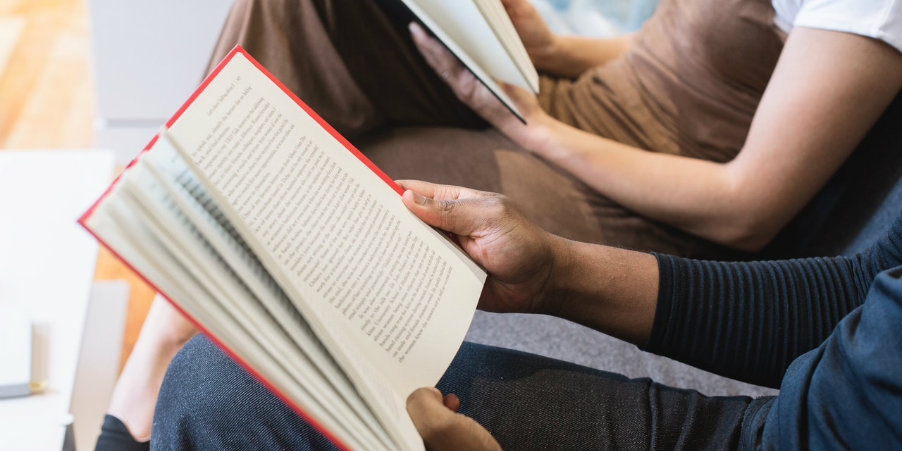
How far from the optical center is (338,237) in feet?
1.89

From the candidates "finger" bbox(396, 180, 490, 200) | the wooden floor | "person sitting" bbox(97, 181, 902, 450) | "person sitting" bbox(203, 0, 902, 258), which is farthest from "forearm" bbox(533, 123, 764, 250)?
the wooden floor

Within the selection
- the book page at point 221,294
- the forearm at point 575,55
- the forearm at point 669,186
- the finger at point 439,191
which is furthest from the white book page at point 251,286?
the forearm at point 575,55

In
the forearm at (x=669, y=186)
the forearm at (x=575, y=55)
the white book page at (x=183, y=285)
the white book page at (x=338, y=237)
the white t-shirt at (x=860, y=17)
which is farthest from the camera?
the forearm at (x=575, y=55)

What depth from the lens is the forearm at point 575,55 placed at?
1177 mm

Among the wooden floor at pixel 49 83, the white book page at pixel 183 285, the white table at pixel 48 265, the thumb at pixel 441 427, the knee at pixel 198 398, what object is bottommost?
the wooden floor at pixel 49 83

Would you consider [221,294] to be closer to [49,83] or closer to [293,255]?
[293,255]

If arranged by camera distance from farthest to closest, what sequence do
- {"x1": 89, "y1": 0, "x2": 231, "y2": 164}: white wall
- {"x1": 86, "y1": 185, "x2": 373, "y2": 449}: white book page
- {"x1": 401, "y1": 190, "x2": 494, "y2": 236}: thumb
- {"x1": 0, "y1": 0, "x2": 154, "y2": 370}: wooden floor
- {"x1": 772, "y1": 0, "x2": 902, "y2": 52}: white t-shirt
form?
{"x1": 0, "y1": 0, "x2": 154, "y2": 370}: wooden floor
{"x1": 89, "y1": 0, "x2": 231, "y2": 164}: white wall
{"x1": 772, "y1": 0, "x2": 902, "y2": 52}: white t-shirt
{"x1": 401, "y1": 190, "x2": 494, "y2": 236}: thumb
{"x1": 86, "y1": 185, "x2": 373, "y2": 449}: white book page

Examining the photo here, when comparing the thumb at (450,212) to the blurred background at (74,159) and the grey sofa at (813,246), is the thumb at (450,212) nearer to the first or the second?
the grey sofa at (813,246)

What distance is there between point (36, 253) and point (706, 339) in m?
0.77

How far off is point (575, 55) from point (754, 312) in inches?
23.9

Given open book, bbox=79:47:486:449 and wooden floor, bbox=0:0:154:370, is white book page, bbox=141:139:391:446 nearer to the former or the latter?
open book, bbox=79:47:486:449

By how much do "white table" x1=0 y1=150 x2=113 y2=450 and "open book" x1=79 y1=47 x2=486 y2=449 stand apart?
38cm

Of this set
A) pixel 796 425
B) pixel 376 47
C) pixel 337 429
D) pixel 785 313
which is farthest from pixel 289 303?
pixel 376 47

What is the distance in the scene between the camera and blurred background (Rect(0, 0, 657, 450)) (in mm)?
807
